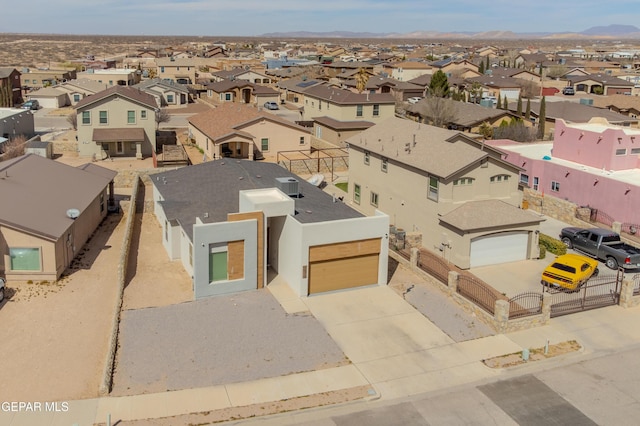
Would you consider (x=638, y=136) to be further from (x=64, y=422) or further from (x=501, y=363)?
(x=64, y=422)

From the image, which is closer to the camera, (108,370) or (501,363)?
(108,370)

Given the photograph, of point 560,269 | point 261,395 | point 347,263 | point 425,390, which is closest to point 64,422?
point 261,395

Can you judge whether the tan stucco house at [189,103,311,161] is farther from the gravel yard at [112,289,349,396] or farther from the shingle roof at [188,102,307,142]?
the gravel yard at [112,289,349,396]

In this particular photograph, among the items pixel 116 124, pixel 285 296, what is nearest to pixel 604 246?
pixel 285 296

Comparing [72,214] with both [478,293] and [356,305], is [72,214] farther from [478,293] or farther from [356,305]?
[478,293]

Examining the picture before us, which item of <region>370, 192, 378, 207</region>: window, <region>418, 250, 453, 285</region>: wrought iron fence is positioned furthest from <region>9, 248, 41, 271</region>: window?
<region>370, 192, 378, 207</region>: window

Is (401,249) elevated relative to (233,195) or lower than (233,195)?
lower
